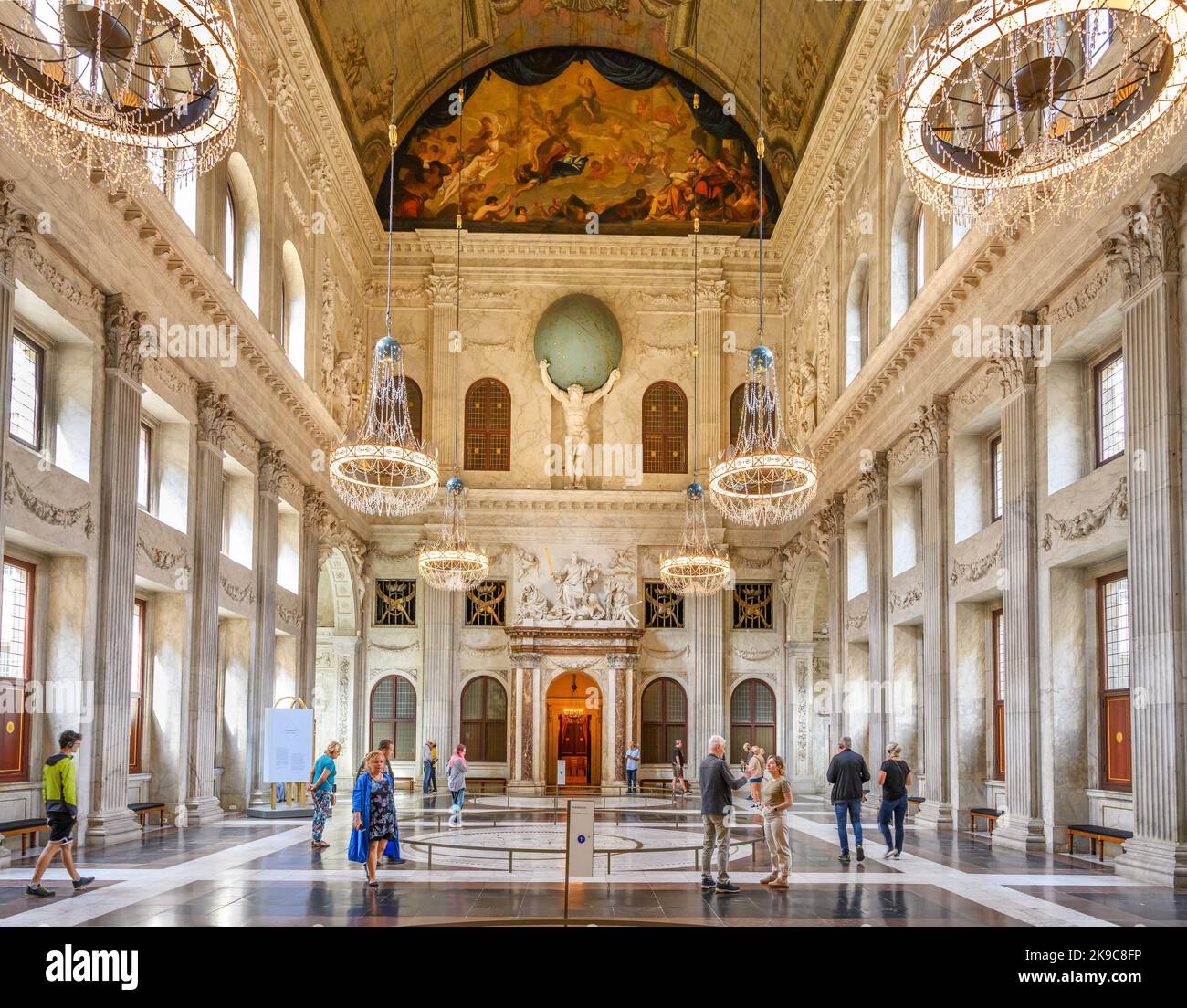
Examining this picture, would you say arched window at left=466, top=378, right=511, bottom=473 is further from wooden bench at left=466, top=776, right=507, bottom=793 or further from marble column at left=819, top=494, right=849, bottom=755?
marble column at left=819, top=494, right=849, bottom=755

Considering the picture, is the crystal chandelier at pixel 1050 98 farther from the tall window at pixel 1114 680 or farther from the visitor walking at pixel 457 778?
the visitor walking at pixel 457 778

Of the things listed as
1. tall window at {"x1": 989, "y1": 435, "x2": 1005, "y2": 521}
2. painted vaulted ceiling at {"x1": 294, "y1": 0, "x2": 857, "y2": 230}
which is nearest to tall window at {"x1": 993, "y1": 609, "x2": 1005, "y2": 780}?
tall window at {"x1": 989, "y1": 435, "x2": 1005, "y2": 521}

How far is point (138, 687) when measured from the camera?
19.8 metres

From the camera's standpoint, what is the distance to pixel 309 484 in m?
28.1

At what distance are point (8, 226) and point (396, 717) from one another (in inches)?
898

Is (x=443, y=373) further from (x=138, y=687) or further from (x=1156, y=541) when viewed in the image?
(x=1156, y=541)

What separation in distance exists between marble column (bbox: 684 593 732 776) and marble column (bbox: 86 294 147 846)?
62.9 ft

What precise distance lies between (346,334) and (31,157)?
18.6m

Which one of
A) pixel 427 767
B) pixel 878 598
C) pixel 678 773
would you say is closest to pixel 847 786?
pixel 878 598

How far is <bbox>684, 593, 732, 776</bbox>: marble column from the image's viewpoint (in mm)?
34094

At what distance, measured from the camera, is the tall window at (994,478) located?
2056 centimetres
